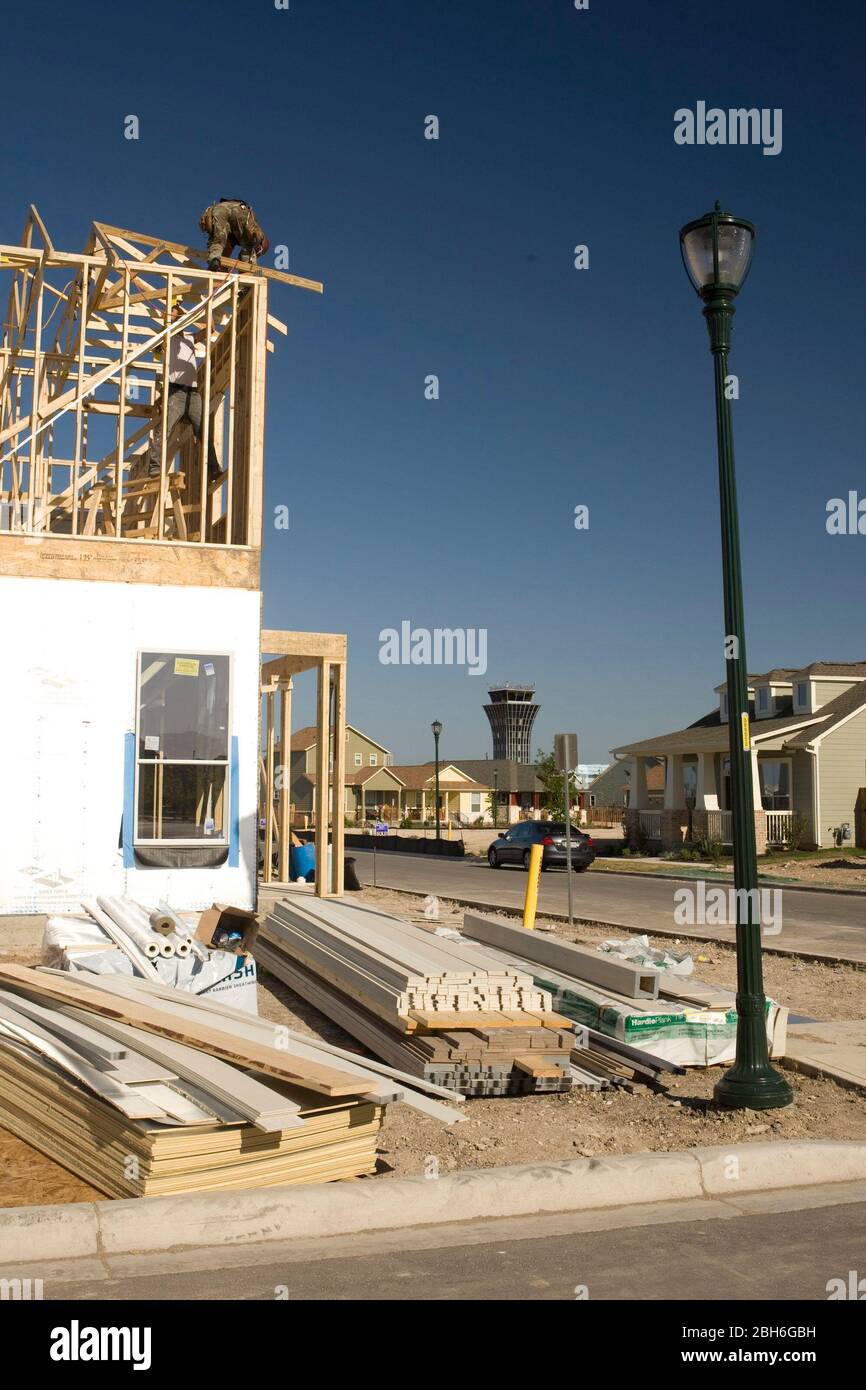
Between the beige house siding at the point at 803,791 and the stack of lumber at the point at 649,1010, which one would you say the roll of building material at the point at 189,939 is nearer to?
the stack of lumber at the point at 649,1010

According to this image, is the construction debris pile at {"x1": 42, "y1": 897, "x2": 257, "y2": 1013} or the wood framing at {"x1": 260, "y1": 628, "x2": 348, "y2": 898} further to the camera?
the wood framing at {"x1": 260, "y1": 628, "x2": 348, "y2": 898}

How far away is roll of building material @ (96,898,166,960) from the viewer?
9.46 m

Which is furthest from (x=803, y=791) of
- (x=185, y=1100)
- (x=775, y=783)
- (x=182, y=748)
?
(x=185, y=1100)

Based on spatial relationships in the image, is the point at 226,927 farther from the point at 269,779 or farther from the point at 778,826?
the point at 778,826

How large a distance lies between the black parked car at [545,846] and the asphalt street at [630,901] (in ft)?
1.41

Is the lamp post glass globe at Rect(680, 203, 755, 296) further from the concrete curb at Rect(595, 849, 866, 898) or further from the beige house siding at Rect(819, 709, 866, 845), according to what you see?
the beige house siding at Rect(819, 709, 866, 845)

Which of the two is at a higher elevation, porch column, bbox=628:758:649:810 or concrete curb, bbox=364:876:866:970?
porch column, bbox=628:758:649:810

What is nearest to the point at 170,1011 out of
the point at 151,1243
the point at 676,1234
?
the point at 151,1243

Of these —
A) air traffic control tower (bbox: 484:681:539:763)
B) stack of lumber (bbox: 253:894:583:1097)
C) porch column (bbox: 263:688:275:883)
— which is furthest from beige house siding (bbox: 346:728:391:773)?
stack of lumber (bbox: 253:894:583:1097)

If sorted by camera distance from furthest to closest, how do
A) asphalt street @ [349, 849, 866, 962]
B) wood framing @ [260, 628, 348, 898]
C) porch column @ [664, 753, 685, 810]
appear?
porch column @ [664, 753, 685, 810] → asphalt street @ [349, 849, 866, 962] → wood framing @ [260, 628, 348, 898]

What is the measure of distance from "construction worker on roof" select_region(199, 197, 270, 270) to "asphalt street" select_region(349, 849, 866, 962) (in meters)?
10.6

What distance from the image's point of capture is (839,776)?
125 feet

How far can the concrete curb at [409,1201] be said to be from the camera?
15.9 feet
